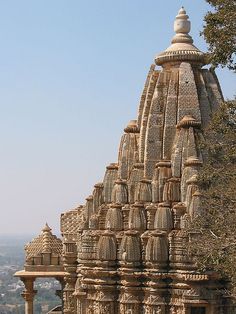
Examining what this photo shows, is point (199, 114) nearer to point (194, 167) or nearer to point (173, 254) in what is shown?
point (194, 167)

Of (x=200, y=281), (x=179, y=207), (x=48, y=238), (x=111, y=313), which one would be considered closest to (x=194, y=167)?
(x=179, y=207)

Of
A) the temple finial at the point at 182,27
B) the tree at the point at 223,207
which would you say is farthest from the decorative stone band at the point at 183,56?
the tree at the point at 223,207

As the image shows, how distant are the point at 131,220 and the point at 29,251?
556cm

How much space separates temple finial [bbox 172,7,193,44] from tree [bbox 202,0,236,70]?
27.0ft

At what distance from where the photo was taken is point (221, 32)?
1430 centimetres

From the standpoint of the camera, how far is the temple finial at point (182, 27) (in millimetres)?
22969

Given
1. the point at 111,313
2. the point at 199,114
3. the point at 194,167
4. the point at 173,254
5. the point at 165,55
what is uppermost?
the point at 165,55

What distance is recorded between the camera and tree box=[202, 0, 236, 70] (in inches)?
559

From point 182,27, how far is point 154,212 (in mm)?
5383

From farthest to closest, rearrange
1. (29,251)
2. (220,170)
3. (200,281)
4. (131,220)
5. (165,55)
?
(29,251)
(165,55)
(131,220)
(200,281)
(220,170)

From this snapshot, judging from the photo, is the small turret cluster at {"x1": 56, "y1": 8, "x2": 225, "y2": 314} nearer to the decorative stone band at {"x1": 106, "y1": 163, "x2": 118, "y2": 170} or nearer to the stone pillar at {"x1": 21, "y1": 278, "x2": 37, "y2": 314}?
the decorative stone band at {"x1": 106, "y1": 163, "x2": 118, "y2": 170}

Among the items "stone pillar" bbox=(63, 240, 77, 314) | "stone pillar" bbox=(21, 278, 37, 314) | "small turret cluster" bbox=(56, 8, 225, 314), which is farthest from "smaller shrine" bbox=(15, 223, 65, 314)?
"small turret cluster" bbox=(56, 8, 225, 314)

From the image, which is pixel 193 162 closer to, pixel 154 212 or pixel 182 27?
pixel 154 212

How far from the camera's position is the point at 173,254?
65.2 ft
